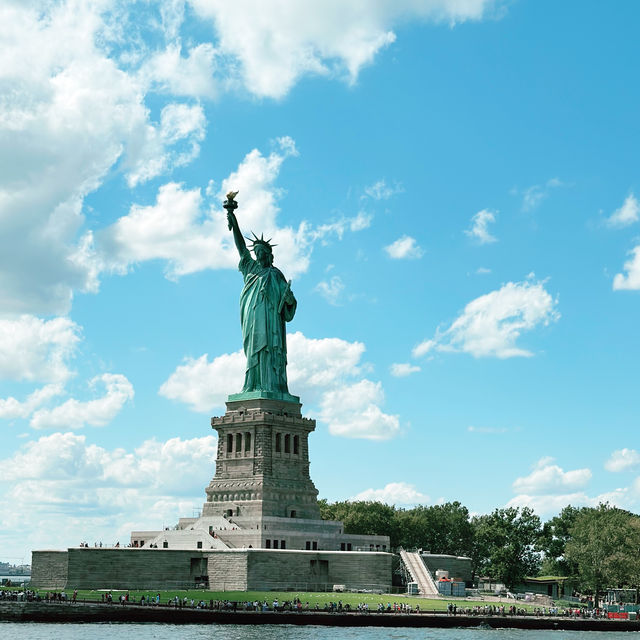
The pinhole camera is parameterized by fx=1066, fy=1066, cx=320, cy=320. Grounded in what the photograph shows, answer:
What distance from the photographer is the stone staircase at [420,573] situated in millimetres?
82438

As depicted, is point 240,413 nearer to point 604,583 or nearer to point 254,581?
point 254,581

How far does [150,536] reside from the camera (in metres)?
92.6

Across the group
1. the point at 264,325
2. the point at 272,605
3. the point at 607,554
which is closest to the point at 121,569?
the point at 272,605

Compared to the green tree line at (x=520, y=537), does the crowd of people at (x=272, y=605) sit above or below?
below

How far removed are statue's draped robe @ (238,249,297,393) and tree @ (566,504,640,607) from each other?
3070 centimetres

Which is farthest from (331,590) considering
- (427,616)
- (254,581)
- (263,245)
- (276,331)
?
(263,245)

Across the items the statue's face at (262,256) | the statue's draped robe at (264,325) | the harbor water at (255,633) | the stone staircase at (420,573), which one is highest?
the statue's face at (262,256)

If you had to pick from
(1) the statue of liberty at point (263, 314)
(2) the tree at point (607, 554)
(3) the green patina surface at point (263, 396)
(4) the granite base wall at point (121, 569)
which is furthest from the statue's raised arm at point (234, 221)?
(2) the tree at point (607, 554)

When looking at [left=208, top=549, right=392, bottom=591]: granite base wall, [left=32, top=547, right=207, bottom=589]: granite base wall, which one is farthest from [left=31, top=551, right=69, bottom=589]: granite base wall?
[left=208, top=549, right=392, bottom=591]: granite base wall

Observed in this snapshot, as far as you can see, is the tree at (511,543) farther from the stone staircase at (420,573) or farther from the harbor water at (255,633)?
the harbor water at (255,633)

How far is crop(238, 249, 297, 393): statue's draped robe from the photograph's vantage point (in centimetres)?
9838

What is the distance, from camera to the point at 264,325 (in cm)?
9906

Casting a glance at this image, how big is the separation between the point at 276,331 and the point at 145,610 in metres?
35.0

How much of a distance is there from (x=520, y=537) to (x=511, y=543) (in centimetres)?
117
